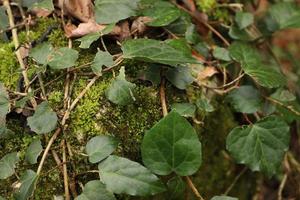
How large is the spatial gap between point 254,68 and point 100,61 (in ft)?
1.50

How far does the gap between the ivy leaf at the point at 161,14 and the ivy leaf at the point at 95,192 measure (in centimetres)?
51

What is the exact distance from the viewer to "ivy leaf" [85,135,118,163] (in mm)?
1075

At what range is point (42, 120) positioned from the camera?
3.59ft

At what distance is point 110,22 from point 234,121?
22.6 inches

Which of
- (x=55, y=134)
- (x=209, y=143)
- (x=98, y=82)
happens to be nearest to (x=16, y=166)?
(x=55, y=134)

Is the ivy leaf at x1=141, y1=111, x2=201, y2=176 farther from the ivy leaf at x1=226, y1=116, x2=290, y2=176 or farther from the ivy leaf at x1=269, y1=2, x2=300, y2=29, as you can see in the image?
the ivy leaf at x1=269, y1=2, x2=300, y2=29

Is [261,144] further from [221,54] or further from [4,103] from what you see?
[4,103]

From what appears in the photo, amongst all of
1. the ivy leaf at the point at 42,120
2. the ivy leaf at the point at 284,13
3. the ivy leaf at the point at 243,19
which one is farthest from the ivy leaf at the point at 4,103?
the ivy leaf at the point at 284,13

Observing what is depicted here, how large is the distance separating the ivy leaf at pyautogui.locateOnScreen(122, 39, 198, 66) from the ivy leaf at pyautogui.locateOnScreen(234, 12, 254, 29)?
0.43 m

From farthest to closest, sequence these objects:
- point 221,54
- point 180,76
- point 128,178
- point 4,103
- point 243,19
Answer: point 243,19 → point 221,54 → point 180,76 → point 4,103 → point 128,178

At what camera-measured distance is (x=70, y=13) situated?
52.1 inches

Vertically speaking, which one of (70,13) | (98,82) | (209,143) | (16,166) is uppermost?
(70,13)

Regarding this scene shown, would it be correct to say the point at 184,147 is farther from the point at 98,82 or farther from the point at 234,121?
the point at 234,121

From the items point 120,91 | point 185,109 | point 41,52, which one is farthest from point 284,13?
point 41,52
